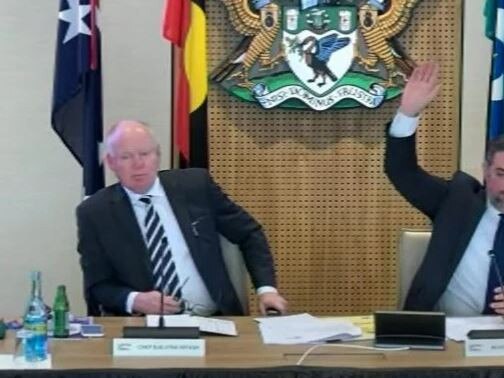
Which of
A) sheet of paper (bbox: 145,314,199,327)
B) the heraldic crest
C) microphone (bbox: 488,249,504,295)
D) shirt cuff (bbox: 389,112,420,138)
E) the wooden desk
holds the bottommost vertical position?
the wooden desk

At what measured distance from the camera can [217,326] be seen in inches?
103

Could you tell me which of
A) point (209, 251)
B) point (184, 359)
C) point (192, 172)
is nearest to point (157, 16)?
point (192, 172)

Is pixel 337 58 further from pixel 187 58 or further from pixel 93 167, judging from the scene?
pixel 93 167

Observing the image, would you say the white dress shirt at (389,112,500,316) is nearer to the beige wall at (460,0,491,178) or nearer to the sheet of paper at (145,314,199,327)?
the sheet of paper at (145,314,199,327)

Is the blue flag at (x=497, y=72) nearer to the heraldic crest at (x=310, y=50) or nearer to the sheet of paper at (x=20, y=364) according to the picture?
the heraldic crest at (x=310, y=50)

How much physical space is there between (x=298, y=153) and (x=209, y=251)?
112cm

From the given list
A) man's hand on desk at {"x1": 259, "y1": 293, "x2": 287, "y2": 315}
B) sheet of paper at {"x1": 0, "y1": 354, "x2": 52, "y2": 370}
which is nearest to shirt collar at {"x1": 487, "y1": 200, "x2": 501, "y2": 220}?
man's hand on desk at {"x1": 259, "y1": 293, "x2": 287, "y2": 315}

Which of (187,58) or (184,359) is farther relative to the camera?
(187,58)

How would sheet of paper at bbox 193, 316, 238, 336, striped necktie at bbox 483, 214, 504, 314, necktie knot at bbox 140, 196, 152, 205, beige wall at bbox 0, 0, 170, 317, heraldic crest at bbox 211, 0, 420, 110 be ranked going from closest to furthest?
sheet of paper at bbox 193, 316, 238, 336, striped necktie at bbox 483, 214, 504, 314, necktie knot at bbox 140, 196, 152, 205, heraldic crest at bbox 211, 0, 420, 110, beige wall at bbox 0, 0, 170, 317

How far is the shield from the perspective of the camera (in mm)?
4043

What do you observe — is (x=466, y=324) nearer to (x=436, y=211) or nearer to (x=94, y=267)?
(x=436, y=211)

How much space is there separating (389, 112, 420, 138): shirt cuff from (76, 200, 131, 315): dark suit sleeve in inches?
41.0

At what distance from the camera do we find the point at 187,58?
391cm

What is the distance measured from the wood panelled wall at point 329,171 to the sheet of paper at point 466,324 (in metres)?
1.45
